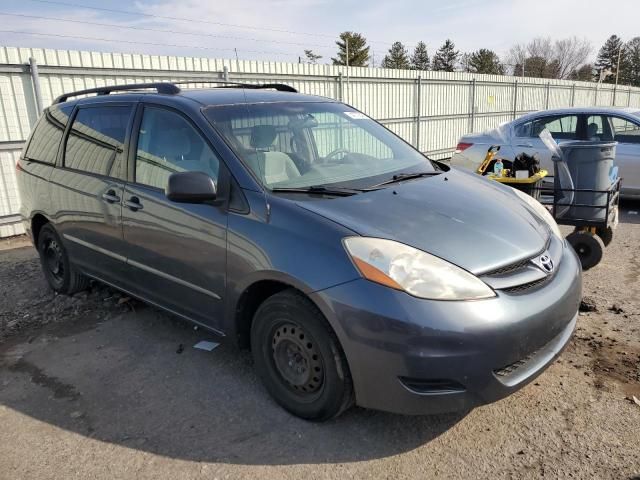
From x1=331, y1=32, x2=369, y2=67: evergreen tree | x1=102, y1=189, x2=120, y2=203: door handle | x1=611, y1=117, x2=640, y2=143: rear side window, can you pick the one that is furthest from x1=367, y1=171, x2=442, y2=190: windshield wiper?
x1=331, y1=32, x2=369, y2=67: evergreen tree

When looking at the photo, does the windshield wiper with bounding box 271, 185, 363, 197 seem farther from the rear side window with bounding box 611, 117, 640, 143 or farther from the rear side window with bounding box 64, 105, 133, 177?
the rear side window with bounding box 611, 117, 640, 143

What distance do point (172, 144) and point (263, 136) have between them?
0.64m

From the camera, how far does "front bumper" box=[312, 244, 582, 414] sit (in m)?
2.26

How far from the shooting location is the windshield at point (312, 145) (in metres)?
3.12

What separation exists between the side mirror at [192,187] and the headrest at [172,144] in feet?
1.52

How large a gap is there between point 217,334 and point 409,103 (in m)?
11.8

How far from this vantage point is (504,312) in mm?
2332

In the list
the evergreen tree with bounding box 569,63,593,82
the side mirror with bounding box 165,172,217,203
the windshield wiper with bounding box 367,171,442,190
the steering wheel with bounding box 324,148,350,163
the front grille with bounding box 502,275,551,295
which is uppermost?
the evergreen tree with bounding box 569,63,593,82

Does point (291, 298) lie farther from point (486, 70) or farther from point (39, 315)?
point (486, 70)

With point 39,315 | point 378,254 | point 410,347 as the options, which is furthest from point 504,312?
point 39,315

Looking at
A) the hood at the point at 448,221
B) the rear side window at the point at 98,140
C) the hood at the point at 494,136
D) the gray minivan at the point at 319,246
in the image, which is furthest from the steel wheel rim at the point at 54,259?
the hood at the point at 494,136

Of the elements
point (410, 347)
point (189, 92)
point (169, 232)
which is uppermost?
point (189, 92)

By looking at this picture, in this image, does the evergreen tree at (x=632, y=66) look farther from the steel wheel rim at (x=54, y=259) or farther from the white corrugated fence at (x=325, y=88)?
the steel wheel rim at (x=54, y=259)

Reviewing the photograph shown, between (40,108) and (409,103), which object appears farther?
(409,103)
